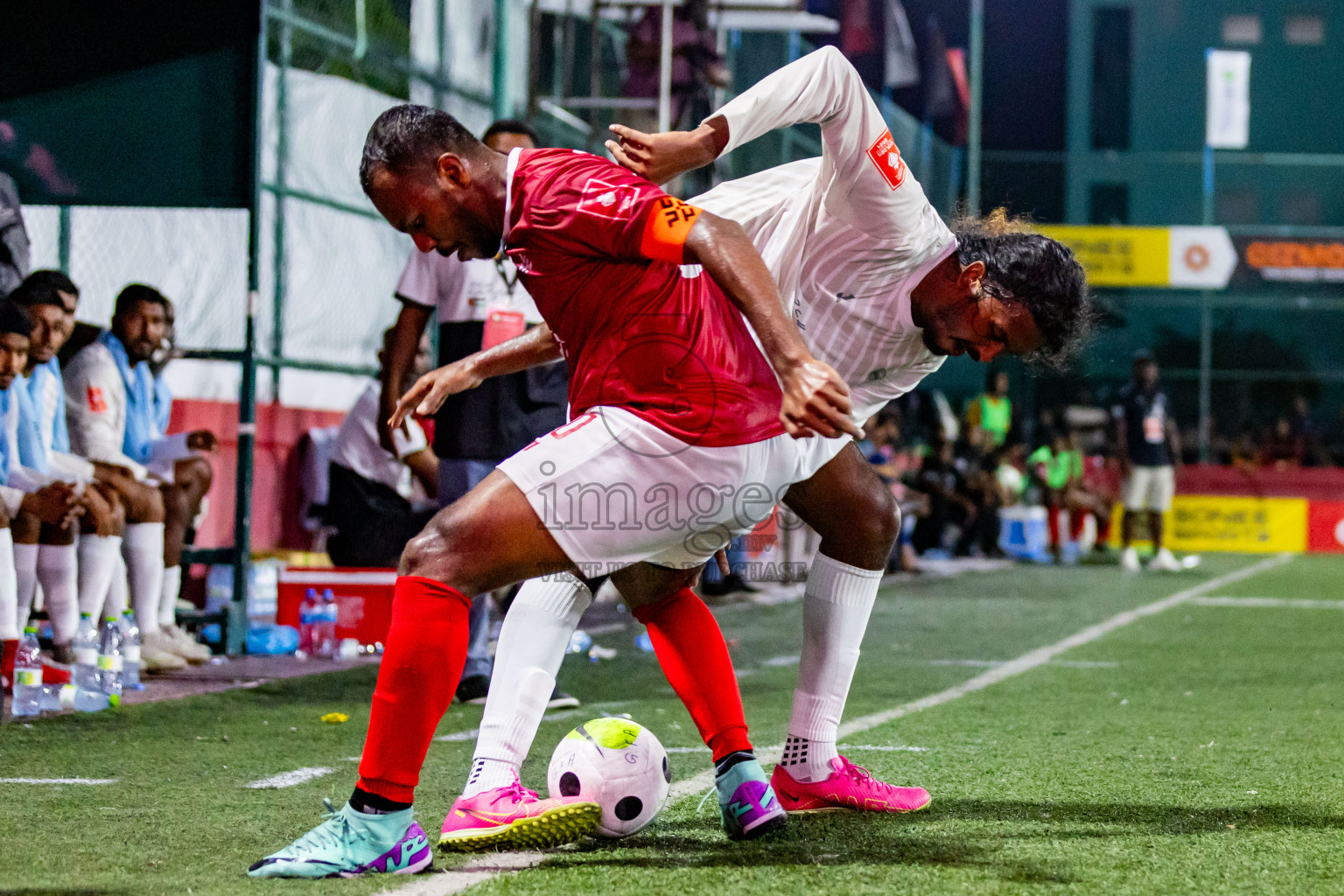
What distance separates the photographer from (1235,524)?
70.2 ft

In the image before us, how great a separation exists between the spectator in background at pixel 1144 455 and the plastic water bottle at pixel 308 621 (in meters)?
10.2

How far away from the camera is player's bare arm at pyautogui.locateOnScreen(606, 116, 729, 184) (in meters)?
2.84

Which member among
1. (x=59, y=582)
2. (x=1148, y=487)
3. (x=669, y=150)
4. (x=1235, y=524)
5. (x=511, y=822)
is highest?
(x=669, y=150)

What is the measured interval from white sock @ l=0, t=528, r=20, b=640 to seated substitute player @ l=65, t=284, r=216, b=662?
1000mm

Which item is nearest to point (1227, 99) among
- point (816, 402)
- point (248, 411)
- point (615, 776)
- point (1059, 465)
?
point (1059, 465)

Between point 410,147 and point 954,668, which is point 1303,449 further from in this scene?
point 410,147

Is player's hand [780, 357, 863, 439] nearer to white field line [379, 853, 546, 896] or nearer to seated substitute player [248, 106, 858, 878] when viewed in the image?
seated substitute player [248, 106, 858, 878]

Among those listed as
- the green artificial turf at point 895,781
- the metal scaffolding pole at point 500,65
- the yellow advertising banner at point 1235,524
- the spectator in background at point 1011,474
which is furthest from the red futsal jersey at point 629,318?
the yellow advertising banner at point 1235,524

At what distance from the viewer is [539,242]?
289 cm

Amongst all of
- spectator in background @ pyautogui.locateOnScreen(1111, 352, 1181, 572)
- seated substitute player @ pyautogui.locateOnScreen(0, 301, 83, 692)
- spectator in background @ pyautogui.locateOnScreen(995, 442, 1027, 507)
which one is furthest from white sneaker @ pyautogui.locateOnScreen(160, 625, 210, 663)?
spectator in background @ pyautogui.locateOnScreen(995, 442, 1027, 507)

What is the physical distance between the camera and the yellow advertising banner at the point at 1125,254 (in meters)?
24.9

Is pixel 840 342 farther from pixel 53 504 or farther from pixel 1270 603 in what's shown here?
pixel 1270 603

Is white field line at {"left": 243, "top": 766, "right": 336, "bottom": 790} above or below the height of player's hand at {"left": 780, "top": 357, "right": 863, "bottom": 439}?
below

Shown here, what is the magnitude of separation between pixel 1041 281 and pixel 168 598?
16.0ft
